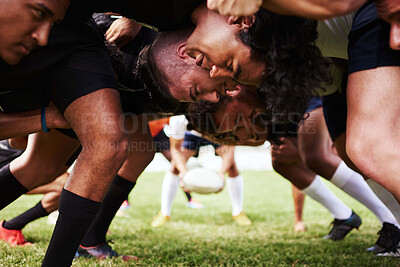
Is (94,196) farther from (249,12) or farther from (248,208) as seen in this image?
(248,208)

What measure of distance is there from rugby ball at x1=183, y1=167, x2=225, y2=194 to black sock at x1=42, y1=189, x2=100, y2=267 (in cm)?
264

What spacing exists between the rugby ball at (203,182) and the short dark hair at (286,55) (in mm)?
2510

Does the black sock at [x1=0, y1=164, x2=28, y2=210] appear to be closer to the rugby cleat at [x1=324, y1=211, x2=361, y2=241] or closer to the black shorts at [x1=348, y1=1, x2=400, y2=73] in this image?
the black shorts at [x1=348, y1=1, x2=400, y2=73]

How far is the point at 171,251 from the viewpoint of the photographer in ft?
9.86

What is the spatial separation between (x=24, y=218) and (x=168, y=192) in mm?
2432

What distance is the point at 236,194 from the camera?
19.0 ft

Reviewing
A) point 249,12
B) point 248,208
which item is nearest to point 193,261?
point 249,12

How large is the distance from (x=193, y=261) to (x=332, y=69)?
5.07ft

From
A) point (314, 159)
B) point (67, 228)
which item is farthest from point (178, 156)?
point (67, 228)

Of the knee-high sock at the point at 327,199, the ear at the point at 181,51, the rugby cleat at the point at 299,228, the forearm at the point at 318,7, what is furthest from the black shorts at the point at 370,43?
the rugby cleat at the point at 299,228

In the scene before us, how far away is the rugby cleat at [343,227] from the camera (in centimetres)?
374

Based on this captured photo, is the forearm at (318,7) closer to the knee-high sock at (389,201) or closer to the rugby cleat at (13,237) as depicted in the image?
the knee-high sock at (389,201)

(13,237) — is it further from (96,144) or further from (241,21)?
(241,21)

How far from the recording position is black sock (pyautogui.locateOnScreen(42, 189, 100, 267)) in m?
1.74
